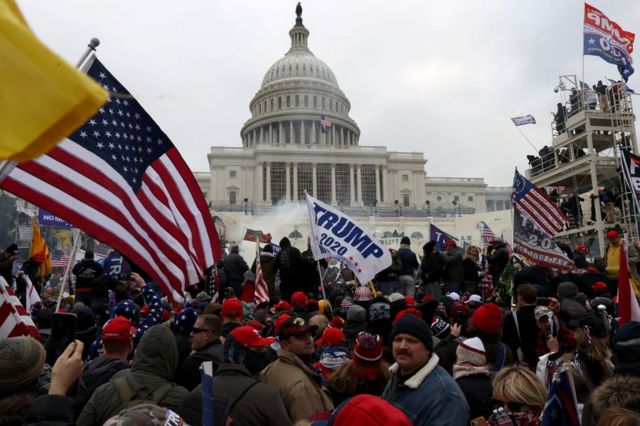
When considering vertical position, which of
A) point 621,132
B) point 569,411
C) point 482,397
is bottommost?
point 482,397

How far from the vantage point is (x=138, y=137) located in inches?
181

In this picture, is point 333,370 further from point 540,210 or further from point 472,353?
point 540,210

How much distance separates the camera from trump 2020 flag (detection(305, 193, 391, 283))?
322 inches

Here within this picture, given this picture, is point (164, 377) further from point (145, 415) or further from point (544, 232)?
point (544, 232)

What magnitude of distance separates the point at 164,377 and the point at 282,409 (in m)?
0.73

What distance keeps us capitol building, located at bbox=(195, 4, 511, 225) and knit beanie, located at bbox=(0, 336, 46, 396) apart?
168 ft

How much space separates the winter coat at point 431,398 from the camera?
2.61 meters

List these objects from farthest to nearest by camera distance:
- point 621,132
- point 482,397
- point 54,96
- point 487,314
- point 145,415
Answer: point 621,132 → point 487,314 → point 482,397 → point 145,415 → point 54,96

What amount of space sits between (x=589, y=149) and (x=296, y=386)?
81.6ft

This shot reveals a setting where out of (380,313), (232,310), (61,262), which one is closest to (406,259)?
(380,313)

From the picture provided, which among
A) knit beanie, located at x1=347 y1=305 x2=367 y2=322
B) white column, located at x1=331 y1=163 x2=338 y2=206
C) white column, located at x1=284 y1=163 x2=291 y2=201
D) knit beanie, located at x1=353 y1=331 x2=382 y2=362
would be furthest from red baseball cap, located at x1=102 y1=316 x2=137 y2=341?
white column, located at x1=331 y1=163 x2=338 y2=206

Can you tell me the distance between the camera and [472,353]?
3520 millimetres

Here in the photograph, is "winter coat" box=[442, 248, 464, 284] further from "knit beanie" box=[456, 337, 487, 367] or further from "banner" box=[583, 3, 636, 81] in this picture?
"banner" box=[583, 3, 636, 81]

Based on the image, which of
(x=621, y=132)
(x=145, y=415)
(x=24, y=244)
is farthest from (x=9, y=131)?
(x=24, y=244)
